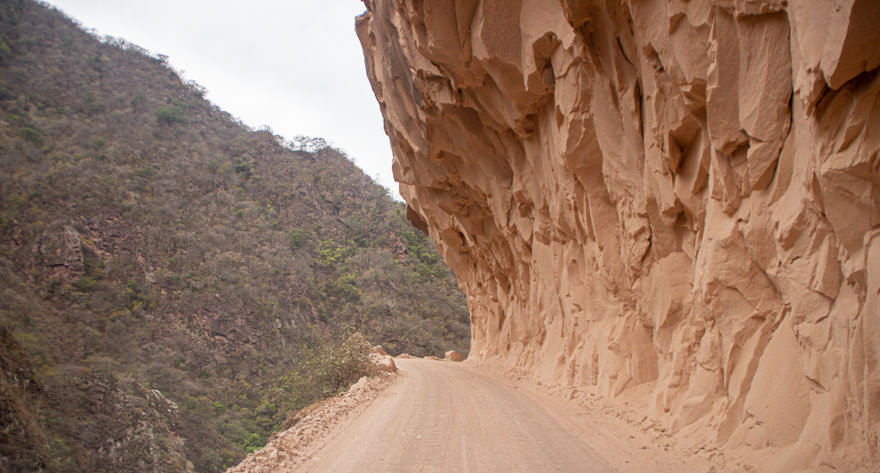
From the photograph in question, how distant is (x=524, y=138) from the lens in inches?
526

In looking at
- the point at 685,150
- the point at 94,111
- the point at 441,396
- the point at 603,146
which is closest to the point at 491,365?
the point at 441,396

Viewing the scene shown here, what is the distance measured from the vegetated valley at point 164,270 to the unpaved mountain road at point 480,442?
21.3ft

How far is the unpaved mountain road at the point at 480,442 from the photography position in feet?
18.5

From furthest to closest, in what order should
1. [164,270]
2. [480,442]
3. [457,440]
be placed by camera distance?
[164,270] → [457,440] → [480,442]

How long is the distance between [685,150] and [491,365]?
15884 mm

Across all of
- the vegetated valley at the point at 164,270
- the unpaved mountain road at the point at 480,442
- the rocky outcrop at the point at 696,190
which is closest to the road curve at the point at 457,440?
the unpaved mountain road at the point at 480,442

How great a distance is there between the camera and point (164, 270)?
109 ft

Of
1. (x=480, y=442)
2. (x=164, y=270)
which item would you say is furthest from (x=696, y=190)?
(x=164, y=270)

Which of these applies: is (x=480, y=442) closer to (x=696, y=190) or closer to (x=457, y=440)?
(x=457, y=440)

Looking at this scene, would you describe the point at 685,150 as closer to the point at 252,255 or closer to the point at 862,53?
the point at 862,53

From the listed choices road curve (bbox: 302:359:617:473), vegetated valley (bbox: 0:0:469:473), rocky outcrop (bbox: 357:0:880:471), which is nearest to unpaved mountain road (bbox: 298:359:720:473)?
road curve (bbox: 302:359:617:473)

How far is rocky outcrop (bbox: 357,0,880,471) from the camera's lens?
3.79 meters

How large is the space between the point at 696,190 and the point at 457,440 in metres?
4.96

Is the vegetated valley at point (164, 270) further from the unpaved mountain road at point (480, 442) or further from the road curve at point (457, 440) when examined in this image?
the unpaved mountain road at point (480, 442)
